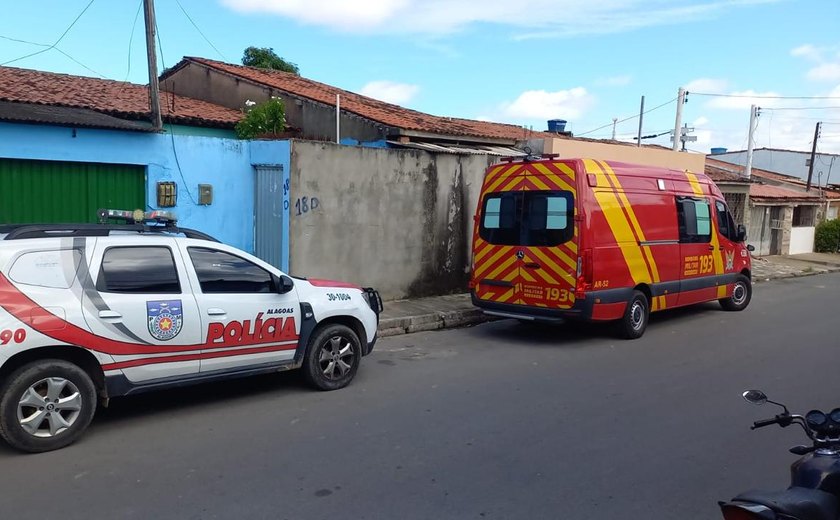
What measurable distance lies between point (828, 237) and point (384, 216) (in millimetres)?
24410

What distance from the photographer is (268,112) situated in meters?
11.8

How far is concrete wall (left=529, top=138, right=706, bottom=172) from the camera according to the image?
14.8m

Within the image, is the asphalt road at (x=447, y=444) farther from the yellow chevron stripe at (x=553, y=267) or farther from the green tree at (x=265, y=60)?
the green tree at (x=265, y=60)

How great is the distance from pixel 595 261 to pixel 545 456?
427cm

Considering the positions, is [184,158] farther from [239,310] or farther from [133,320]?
[133,320]

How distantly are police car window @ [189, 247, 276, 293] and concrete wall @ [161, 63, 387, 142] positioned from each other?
7.24 m

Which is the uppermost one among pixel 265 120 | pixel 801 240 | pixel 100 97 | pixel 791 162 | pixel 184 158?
pixel 791 162

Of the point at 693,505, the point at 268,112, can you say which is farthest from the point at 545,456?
the point at 268,112

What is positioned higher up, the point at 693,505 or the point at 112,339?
the point at 112,339

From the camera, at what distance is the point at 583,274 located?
850 cm

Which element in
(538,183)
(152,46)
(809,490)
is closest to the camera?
(809,490)

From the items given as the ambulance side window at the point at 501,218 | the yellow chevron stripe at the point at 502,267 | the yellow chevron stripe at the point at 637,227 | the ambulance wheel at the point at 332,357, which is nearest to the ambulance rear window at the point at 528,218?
the ambulance side window at the point at 501,218

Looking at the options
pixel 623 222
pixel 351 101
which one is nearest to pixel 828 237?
pixel 351 101

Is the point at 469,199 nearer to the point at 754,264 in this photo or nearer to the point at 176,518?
the point at 176,518
